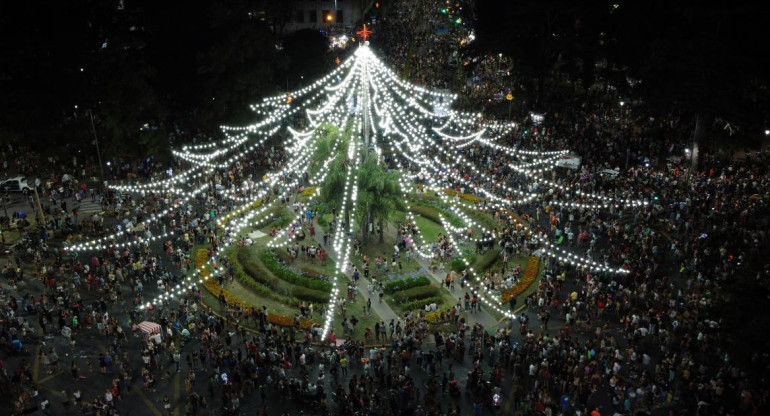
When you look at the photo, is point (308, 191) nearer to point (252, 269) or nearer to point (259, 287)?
point (252, 269)

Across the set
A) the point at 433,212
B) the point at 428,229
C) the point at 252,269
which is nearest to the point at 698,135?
the point at 433,212

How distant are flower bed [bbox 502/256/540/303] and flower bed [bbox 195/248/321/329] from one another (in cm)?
799

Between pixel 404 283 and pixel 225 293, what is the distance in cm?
764

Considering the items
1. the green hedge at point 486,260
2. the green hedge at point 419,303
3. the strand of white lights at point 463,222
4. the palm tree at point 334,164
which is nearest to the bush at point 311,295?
the green hedge at point 419,303

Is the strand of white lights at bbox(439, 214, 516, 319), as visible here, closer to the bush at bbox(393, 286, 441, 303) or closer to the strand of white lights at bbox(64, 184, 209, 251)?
the bush at bbox(393, 286, 441, 303)

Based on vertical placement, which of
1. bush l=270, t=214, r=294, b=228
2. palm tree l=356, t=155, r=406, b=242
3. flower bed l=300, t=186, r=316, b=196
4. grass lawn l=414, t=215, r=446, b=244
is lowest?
grass lawn l=414, t=215, r=446, b=244

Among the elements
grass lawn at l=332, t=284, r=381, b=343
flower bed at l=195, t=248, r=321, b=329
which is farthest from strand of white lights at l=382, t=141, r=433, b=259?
flower bed at l=195, t=248, r=321, b=329

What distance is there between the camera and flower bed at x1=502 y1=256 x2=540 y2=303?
24172 millimetres

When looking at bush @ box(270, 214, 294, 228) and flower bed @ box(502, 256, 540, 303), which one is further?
bush @ box(270, 214, 294, 228)

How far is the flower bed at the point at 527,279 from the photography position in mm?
24172

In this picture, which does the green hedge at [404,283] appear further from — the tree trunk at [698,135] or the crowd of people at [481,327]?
the tree trunk at [698,135]

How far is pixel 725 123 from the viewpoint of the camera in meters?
35.4

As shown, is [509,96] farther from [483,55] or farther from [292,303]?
[292,303]

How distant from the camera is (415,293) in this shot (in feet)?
79.6
